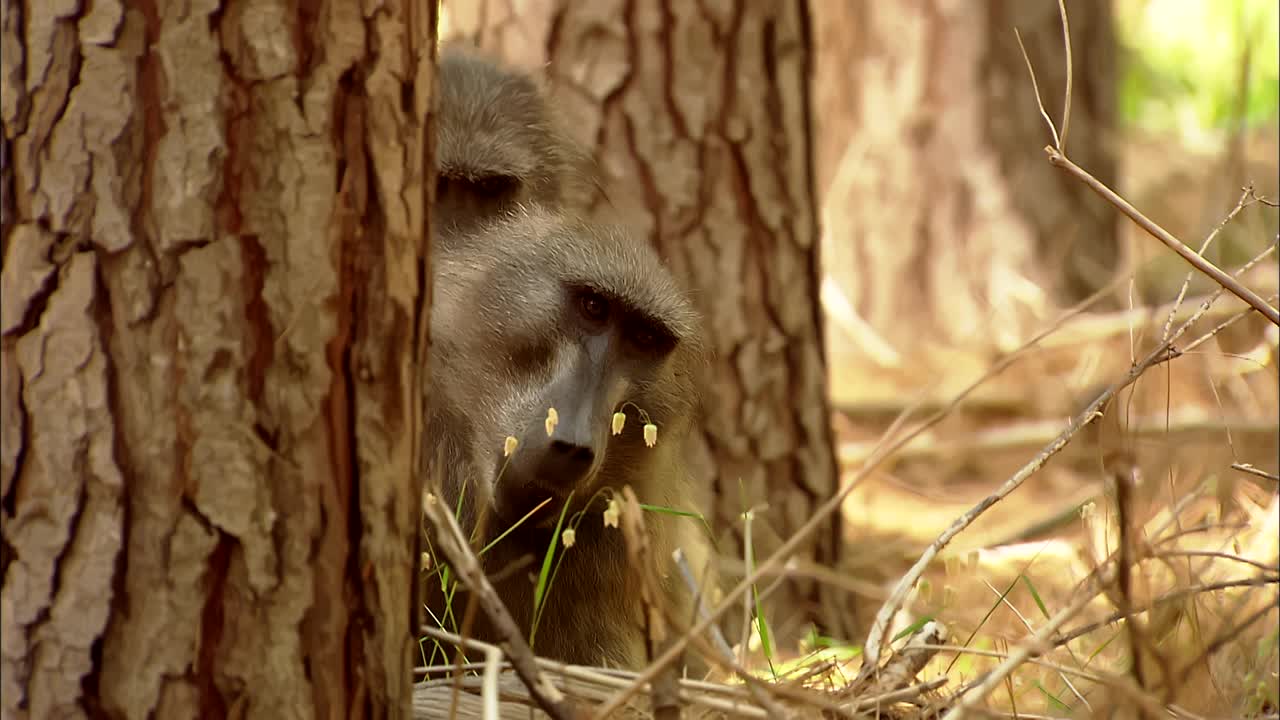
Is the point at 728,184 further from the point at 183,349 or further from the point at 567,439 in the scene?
the point at 183,349

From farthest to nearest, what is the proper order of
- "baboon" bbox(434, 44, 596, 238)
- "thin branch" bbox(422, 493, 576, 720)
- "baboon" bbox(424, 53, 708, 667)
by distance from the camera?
"baboon" bbox(434, 44, 596, 238)
"baboon" bbox(424, 53, 708, 667)
"thin branch" bbox(422, 493, 576, 720)

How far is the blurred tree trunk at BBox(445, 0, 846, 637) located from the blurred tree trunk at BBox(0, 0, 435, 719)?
6.90ft

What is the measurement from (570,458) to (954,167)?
423 cm

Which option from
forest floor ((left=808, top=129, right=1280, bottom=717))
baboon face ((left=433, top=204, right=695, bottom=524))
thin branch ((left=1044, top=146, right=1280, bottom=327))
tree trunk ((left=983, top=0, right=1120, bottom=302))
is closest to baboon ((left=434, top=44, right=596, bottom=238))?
baboon face ((left=433, top=204, right=695, bottom=524))

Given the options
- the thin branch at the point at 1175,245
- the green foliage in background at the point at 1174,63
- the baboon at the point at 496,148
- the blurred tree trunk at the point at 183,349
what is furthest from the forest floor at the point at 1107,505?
the green foliage in background at the point at 1174,63

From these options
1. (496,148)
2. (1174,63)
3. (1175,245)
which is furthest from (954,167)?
(1174,63)

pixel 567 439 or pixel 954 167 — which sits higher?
pixel 954 167

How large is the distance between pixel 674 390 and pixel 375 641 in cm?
144

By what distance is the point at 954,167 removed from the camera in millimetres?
6434

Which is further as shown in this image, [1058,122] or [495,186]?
[1058,122]

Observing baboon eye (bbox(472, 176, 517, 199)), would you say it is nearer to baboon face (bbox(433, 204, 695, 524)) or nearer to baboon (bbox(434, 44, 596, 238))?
baboon (bbox(434, 44, 596, 238))

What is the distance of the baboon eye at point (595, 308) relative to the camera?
3.01 m

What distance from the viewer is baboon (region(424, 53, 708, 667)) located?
9.05 feet

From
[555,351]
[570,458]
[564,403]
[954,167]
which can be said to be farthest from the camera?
[954,167]
